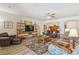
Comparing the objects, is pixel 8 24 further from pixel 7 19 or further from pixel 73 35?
pixel 73 35

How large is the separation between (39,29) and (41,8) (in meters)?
0.43

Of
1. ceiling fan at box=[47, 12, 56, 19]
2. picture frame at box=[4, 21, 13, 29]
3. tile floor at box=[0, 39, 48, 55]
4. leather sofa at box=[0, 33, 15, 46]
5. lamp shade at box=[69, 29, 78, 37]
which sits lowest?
tile floor at box=[0, 39, 48, 55]

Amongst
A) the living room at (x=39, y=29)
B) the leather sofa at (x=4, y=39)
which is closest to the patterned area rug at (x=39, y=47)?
the living room at (x=39, y=29)

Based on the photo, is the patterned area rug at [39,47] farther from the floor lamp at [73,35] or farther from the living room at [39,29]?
the floor lamp at [73,35]

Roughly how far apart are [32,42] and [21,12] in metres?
0.66

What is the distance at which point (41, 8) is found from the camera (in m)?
2.32

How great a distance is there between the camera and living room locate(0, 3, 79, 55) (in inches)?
90.2

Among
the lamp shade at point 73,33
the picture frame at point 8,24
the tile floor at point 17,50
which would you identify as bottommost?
the tile floor at point 17,50

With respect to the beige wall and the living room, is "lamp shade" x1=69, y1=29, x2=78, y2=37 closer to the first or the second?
the living room

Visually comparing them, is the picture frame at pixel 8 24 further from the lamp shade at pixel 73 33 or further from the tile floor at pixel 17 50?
the lamp shade at pixel 73 33

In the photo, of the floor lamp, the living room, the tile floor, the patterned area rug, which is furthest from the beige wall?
the floor lamp

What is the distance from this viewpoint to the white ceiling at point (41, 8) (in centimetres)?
229

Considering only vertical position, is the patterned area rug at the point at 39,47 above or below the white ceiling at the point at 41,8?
below

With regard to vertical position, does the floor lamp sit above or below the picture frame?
below
